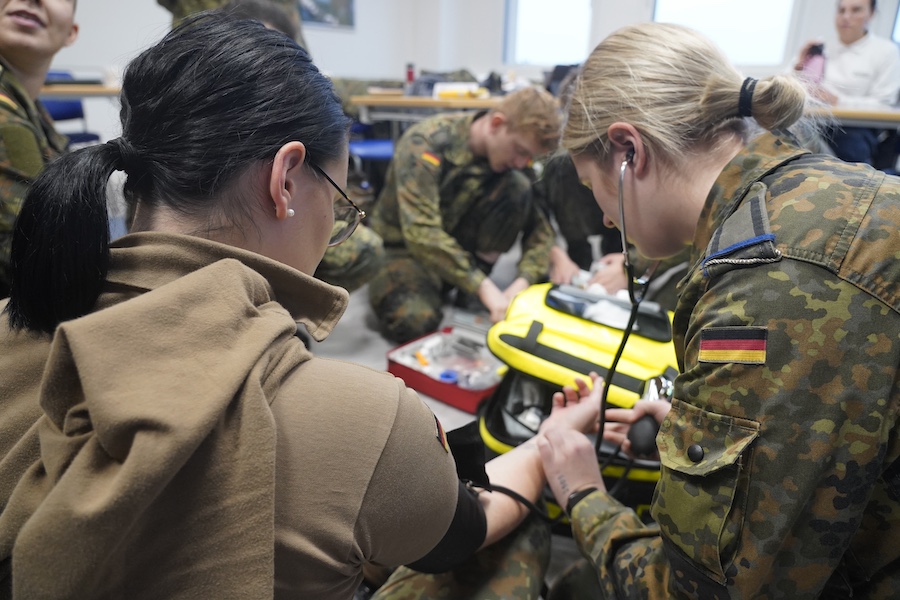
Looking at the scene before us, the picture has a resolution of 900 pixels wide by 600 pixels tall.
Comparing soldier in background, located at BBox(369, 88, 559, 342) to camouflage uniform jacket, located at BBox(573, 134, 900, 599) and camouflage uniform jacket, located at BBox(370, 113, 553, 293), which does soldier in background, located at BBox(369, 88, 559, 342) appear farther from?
camouflage uniform jacket, located at BBox(573, 134, 900, 599)

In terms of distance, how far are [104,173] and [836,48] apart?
528cm

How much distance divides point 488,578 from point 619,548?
23 centimetres

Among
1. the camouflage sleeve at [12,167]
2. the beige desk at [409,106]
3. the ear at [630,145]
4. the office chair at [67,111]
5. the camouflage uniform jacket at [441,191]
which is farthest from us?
the office chair at [67,111]

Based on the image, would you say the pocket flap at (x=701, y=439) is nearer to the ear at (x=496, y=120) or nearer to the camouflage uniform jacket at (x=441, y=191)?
the camouflage uniform jacket at (x=441, y=191)

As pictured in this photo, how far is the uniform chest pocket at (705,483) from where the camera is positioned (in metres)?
0.69

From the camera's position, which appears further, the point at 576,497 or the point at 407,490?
the point at 576,497

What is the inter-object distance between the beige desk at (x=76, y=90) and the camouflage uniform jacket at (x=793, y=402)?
11.1 ft

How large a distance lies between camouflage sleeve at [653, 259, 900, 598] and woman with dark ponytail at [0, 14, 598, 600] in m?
0.33

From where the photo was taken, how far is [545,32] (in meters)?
6.62

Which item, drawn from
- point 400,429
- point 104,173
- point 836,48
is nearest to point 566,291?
point 400,429

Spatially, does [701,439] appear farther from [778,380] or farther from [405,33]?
[405,33]

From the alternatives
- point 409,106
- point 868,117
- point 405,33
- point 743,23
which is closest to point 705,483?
point 868,117

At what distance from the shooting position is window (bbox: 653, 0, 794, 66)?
5191mm

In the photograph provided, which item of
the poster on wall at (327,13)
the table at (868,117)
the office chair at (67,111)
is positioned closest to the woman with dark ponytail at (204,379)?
the table at (868,117)
